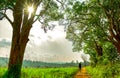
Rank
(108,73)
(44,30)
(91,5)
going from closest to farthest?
(108,73) < (44,30) < (91,5)

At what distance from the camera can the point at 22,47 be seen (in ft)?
64.7

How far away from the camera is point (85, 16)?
31.6 metres

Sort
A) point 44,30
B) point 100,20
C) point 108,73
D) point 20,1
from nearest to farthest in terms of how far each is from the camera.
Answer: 1. point 20,1
2. point 108,73
3. point 44,30
4. point 100,20

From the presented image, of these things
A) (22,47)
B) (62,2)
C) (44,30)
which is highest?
(62,2)

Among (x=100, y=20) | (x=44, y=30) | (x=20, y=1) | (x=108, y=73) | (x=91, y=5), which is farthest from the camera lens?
(x=100, y=20)

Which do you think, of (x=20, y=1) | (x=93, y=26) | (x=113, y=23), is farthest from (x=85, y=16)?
(x=20, y=1)

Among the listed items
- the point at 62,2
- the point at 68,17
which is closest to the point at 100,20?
the point at 68,17

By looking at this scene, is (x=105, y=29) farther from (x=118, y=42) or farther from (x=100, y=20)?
(x=118, y=42)

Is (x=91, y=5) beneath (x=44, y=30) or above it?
above

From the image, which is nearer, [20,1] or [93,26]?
[20,1]

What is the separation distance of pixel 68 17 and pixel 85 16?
1820mm

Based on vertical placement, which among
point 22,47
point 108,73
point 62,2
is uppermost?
point 62,2

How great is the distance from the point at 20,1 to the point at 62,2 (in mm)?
5551

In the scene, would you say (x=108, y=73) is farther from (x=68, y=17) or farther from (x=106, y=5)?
(x=68, y=17)
